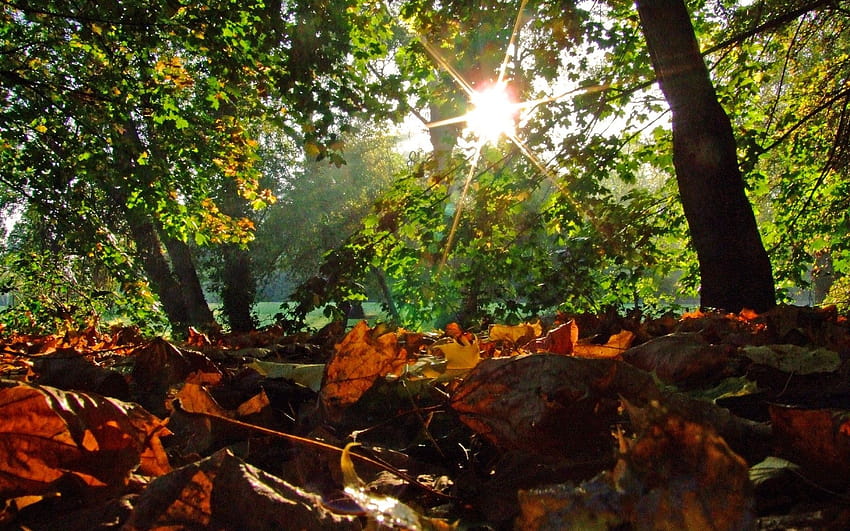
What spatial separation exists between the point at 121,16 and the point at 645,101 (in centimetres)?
546

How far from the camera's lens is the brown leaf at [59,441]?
0.59 meters

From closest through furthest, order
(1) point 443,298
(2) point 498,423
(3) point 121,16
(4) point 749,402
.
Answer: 1. (2) point 498,423
2. (4) point 749,402
3. (3) point 121,16
4. (1) point 443,298

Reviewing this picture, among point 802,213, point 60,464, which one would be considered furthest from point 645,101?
point 60,464

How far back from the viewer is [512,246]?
548 cm

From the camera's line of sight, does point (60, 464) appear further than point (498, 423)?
No

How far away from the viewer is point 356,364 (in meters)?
1.04

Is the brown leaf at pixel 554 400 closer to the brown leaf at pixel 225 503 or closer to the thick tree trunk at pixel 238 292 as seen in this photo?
the brown leaf at pixel 225 503

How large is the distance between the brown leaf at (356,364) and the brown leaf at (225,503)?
0.46m

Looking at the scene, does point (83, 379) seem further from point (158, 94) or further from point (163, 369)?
point (158, 94)

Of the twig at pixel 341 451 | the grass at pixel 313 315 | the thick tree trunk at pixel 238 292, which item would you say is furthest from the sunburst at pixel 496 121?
the thick tree trunk at pixel 238 292

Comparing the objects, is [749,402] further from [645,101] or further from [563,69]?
[563,69]

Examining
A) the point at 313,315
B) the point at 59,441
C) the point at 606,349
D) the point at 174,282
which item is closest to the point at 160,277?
the point at 174,282

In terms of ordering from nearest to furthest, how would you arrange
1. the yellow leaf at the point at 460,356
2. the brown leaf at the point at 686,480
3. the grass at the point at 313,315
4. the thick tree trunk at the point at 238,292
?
1. the brown leaf at the point at 686,480
2. the yellow leaf at the point at 460,356
3. the grass at the point at 313,315
4. the thick tree trunk at the point at 238,292

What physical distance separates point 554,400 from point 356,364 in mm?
453
